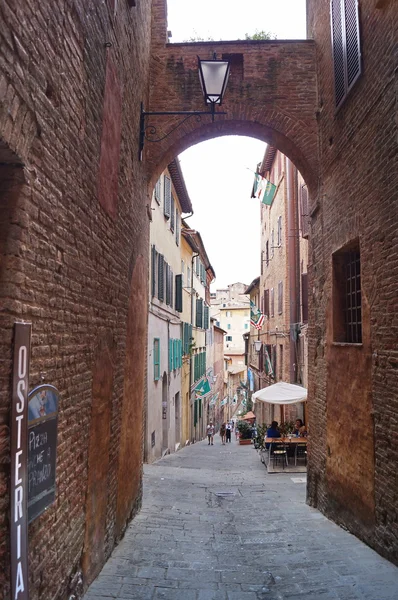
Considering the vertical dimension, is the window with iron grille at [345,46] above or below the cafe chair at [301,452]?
above

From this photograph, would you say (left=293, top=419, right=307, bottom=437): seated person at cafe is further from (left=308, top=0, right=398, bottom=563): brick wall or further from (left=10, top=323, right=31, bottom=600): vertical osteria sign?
(left=10, top=323, right=31, bottom=600): vertical osteria sign

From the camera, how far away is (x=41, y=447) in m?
3.59

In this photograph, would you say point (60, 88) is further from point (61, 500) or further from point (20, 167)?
point (61, 500)

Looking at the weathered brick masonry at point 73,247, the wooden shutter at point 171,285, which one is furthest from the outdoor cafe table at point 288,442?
the wooden shutter at point 171,285

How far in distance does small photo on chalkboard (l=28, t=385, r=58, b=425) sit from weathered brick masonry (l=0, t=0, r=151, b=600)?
0.09 m

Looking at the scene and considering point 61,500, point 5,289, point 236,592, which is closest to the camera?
point 5,289

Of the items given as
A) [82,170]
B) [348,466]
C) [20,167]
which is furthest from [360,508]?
[20,167]

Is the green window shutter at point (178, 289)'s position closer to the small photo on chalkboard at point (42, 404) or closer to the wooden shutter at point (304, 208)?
the wooden shutter at point (304, 208)

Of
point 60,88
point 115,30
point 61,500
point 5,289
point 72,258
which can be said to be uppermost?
point 115,30

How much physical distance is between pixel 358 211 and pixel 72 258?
13.5ft

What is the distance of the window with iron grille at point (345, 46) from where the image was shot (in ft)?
22.5

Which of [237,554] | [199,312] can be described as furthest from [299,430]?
[199,312]

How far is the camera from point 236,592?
5.03 meters

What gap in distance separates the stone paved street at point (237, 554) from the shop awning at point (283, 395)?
330 centimetres
